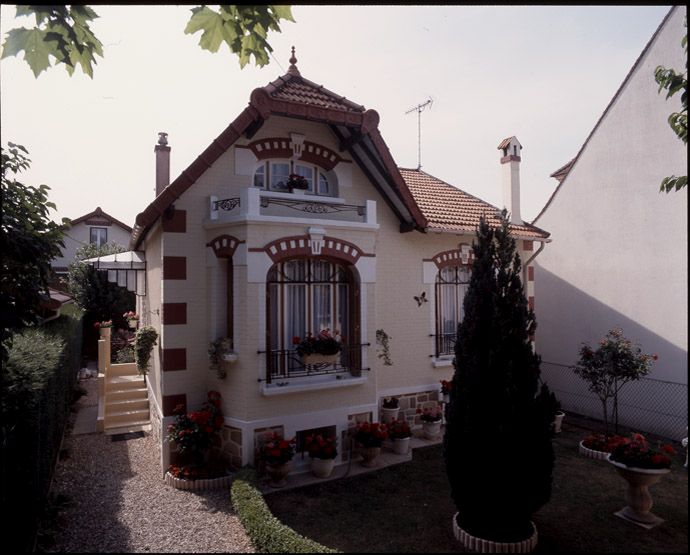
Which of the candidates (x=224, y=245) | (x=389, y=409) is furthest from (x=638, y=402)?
(x=224, y=245)

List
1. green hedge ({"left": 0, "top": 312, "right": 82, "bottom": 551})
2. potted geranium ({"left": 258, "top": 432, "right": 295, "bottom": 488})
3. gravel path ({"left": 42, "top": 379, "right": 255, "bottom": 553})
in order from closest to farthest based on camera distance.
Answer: green hedge ({"left": 0, "top": 312, "right": 82, "bottom": 551}) → gravel path ({"left": 42, "top": 379, "right": 255, "bottom": 553}) → potted geranium ({"left": 258, "top": 432, "right": 295, "bottom": 488})

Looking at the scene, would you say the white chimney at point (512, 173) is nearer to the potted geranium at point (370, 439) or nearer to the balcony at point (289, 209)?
the balcony at point (289, 209)

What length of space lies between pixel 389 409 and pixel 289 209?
4863 millimetres

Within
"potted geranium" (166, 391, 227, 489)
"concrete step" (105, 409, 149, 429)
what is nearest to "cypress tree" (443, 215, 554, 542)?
"potted geranium" (166, 391, 227, 489)

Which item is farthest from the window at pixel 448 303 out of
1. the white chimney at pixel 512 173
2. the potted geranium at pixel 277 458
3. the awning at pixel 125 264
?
the awning at pixel 125 264

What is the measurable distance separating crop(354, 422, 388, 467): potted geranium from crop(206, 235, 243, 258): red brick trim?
4083mm

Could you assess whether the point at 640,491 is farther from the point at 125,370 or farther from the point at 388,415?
the point at 125,370

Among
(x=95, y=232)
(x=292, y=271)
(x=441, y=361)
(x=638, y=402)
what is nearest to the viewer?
(x=292, y=271)

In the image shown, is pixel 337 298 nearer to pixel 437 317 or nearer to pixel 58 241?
pixel 437 317

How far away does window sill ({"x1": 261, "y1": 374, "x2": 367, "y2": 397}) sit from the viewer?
8.14m

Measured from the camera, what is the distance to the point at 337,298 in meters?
9.42

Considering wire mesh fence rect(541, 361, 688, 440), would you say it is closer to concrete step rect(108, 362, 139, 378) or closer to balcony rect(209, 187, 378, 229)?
balcony rect(209, 187, 378, 229)

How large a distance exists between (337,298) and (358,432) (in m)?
2.64

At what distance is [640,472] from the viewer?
584cm
